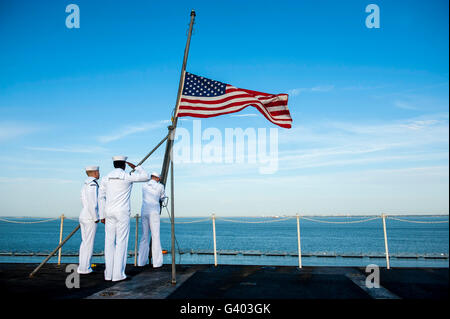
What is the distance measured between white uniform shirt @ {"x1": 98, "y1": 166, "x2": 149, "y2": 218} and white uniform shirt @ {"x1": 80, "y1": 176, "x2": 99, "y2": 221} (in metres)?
0.37

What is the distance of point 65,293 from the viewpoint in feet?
14.5

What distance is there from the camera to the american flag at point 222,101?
258 inches

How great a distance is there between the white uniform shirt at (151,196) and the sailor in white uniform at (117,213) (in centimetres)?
100

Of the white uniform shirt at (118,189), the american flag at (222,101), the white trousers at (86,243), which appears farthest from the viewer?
the american flag at (222,101)

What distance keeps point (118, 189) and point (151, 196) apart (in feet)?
4.00

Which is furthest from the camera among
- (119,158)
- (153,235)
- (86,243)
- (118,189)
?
(153,235)

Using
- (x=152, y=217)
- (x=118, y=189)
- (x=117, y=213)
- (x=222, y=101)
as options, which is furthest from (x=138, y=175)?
(x=222, y=101)

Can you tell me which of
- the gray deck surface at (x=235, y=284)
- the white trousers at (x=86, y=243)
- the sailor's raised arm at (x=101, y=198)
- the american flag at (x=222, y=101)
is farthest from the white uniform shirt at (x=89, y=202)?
the american flag at (x=222, y=101)

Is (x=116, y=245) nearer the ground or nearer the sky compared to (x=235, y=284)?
nearer the sky

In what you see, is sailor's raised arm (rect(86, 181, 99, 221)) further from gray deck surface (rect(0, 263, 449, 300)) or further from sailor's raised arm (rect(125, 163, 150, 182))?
gray deck surface (rect(0, 263, 449, 300))

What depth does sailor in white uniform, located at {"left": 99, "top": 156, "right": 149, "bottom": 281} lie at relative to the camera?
5.41 meters

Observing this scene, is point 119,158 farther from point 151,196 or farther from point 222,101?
point 222,101

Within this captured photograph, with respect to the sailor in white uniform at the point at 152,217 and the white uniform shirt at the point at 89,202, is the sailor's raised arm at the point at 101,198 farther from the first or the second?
the sailor in white uniform at the point at 152,217

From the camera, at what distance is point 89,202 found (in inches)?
237
